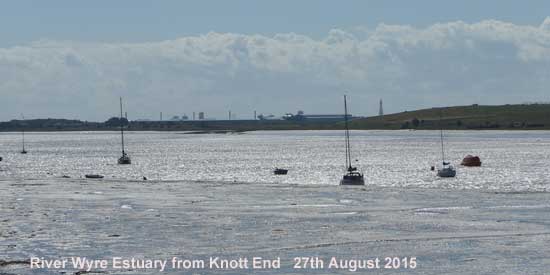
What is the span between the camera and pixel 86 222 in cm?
3244

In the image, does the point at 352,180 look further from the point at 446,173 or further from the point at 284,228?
the point at 284,228

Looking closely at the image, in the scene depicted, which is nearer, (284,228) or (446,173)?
(284,228)

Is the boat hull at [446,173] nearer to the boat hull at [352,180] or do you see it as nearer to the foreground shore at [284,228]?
the boat hull at [352,180]

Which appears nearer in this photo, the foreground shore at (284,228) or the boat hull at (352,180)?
the foreground shore at (284,228)

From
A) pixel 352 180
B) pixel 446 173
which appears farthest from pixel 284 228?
pixel 446 173

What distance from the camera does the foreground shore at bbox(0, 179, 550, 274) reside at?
2439 centimetres

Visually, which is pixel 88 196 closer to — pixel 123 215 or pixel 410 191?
pixel 123 215

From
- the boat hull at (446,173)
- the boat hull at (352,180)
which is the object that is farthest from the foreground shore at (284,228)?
the boat hull at (446,173)

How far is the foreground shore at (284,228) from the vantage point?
24.4 meters

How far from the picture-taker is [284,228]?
99.7 feet

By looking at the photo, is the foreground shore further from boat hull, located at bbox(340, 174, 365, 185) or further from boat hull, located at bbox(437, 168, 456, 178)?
boat hull, located at bbox(437, 168, 456, 178)

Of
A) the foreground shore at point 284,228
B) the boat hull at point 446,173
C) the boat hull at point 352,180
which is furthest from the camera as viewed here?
the boat hull at point 446,173

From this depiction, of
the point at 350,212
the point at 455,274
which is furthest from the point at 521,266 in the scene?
the point at 350,212

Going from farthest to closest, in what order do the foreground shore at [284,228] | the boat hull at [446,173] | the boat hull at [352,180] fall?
the boat hull at [446,173] → the boat hull at [352,180] → the foreground shore at [284,228]
